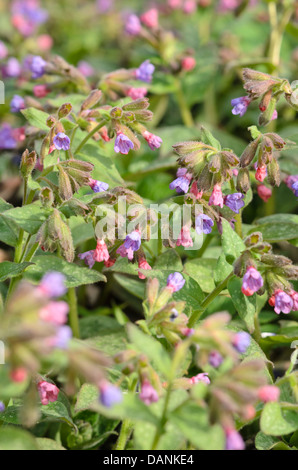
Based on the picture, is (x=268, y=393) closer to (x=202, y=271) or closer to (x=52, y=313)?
(x=52, y=313)

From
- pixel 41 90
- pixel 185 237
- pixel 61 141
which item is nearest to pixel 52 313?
pixel 185 237

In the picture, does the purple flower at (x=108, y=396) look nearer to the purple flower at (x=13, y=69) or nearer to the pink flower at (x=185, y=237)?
the pink flower at (x=185, y=237)

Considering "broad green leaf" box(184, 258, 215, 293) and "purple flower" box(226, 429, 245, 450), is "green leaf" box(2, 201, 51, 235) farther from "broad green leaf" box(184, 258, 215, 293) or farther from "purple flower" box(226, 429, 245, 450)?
"purple flower" box(226, 429, 245, 450)

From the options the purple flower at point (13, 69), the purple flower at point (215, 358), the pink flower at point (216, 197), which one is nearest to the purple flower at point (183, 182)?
the pink flower at point (216, 197)

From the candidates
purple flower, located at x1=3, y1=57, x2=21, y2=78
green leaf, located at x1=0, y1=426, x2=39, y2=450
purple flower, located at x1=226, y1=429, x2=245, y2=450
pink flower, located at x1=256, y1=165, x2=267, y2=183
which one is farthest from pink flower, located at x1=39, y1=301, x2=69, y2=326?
A: purple flower, located at x1=3, y1=57, x2=21, y2=78

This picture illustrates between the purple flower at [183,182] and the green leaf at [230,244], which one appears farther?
the purple flower at [183,182]
